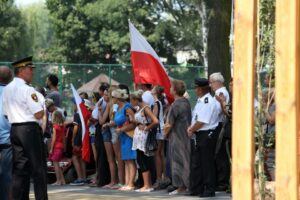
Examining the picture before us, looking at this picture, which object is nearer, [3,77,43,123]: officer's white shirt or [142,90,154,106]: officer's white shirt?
[3,77,43,123]: officer's white shirt

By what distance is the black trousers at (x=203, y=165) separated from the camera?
48.3 ft

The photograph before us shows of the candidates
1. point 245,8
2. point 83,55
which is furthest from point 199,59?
point 245,8

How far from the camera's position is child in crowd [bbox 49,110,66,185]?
17.6m

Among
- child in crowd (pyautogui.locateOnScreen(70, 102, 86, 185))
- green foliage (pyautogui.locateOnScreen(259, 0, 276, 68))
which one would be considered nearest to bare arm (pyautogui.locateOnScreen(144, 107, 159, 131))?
child in crowd (pyautogui.locateOnScreen(70, 102, 86, 185))

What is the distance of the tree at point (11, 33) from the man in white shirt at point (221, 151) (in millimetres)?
58923

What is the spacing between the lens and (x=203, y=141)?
14727mm

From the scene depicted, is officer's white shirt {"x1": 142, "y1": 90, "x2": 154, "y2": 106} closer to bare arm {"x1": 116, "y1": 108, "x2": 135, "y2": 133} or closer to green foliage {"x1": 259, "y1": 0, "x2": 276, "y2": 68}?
bare arm {"x1": 116, "y1": 108, "x2": 135, "y2": 133}

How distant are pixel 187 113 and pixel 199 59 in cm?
6165

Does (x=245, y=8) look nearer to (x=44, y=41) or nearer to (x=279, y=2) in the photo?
(x=279, y=2)

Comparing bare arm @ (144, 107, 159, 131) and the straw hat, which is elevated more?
the straw hat

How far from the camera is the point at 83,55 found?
7138cm

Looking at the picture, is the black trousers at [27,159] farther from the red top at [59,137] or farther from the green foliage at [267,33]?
the red top at [59,137]

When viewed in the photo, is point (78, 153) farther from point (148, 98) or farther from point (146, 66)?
point (146, 66)

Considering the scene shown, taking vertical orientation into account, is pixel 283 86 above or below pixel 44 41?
below
